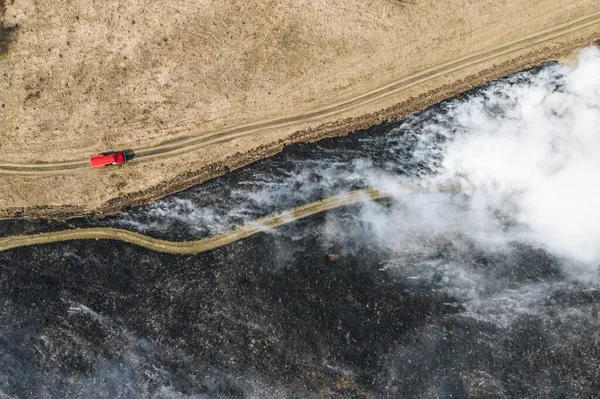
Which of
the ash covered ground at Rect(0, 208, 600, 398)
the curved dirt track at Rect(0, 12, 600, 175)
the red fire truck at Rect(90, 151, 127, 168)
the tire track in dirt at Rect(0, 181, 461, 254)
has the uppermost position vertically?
the curved dirt track at Rect(0, 12, 600, 175)

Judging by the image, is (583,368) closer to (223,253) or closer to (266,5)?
(223,253)

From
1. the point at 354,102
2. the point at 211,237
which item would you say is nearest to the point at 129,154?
the point at 211,237

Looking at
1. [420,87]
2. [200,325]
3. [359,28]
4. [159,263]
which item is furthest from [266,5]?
[200,325]

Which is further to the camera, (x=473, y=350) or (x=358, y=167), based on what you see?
(x=358, y=167)

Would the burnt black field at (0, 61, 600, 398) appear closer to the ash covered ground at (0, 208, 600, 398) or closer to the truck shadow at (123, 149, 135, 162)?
the ash covered ground at (0, 208, 600, 398)

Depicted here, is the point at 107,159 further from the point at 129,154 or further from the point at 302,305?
the point at 302,305

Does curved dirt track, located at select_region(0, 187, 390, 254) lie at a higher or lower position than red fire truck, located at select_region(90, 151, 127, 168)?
lower

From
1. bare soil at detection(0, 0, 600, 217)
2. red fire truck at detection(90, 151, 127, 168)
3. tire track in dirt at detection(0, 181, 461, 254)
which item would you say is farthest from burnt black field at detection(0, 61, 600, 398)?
red fire truck at detection(90, 151, 127, 168)
